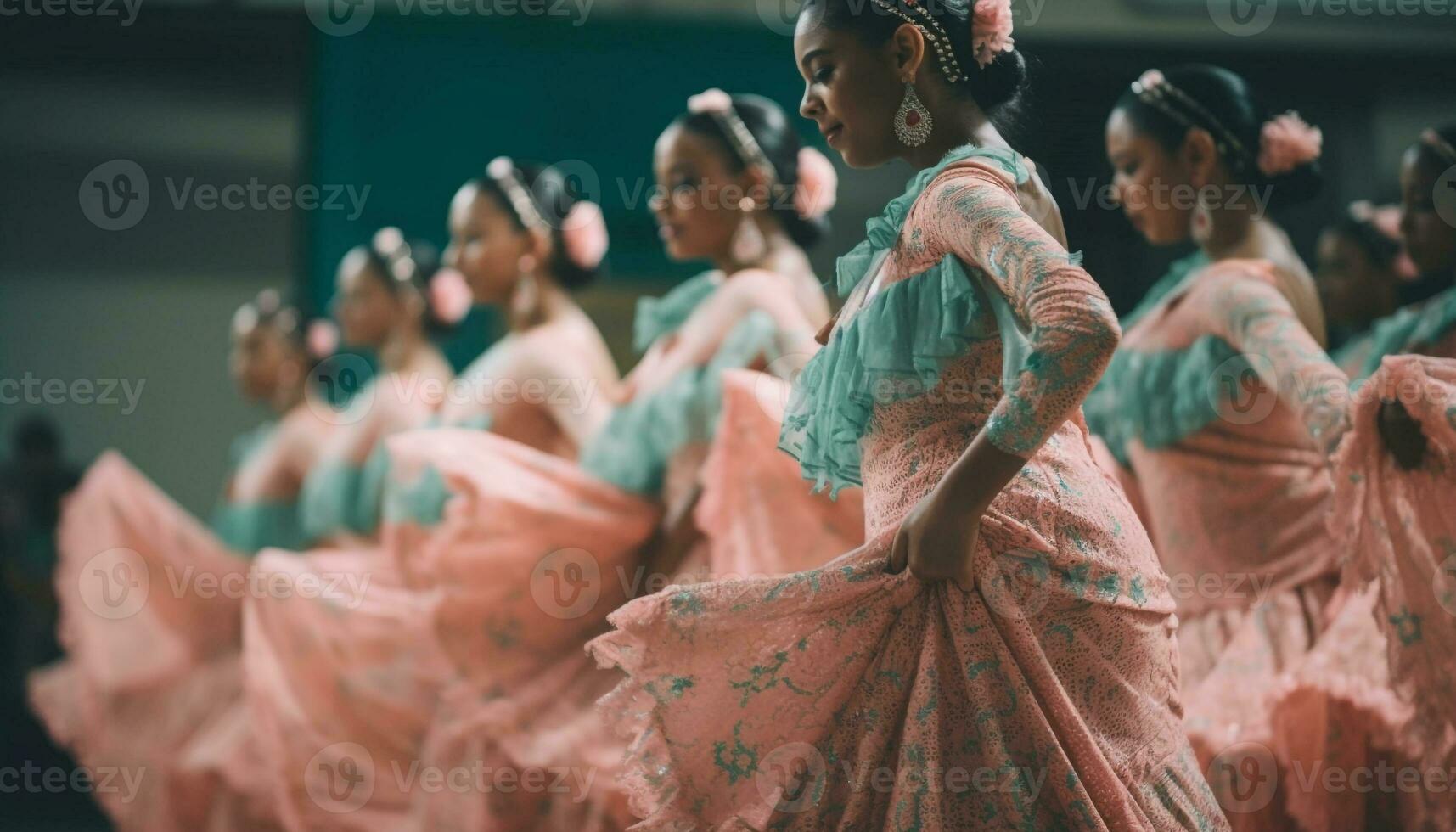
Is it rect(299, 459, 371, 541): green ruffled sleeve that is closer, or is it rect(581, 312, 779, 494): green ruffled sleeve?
rect(581, 312, 779, 494): green ruffled sleeve

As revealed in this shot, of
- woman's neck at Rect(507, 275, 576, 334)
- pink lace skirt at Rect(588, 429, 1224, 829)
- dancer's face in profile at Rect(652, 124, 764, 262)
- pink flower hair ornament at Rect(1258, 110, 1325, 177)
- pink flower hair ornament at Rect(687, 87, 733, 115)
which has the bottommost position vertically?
pink lace skirt at Rect(588, 429, 1224, 829)

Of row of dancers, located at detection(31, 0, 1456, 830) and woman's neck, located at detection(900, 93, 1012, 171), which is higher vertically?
woman's neck, located at detection(900, 93, 1012, 171)

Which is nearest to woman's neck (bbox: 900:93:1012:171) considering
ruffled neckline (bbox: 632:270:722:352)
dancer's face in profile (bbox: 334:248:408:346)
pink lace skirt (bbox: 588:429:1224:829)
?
pink lace skirt (bbox: 588:429:1224:829)

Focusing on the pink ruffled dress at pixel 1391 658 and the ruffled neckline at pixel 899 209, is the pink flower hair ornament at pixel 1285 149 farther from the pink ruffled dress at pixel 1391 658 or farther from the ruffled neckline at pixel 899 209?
the ruffled neckline at pixel 899 209

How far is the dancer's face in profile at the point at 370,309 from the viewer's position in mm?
5402

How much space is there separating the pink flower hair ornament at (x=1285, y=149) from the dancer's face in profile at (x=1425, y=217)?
1.24 feet

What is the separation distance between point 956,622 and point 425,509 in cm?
215

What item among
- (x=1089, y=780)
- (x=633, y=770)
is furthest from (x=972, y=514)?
(x=633, y=770)

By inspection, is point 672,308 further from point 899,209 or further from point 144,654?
point 144,654

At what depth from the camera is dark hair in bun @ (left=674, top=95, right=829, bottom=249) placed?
11.6ft

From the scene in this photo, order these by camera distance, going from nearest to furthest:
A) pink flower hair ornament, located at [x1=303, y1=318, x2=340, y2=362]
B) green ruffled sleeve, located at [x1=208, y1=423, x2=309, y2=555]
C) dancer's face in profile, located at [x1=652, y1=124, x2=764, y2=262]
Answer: dancer's face in profile, located at [x1=652, y1=124, x2=764, y2=262]
green ruffled sleeve, located at [x1=208, y1=423, x2=309, y2=555]
pink flower hair ornament, located at [x1=303, y1=318, x2=340, y2=362]

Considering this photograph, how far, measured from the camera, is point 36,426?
262 inches

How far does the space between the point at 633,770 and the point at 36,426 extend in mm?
5463

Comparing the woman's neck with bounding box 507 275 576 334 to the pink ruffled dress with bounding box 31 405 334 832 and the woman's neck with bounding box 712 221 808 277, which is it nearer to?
the woman's neck with bounding box 712 221 808 277
